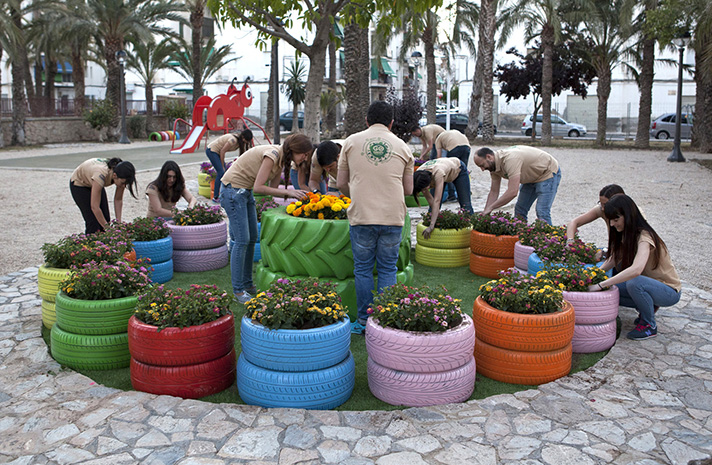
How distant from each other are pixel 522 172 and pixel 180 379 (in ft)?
16.1

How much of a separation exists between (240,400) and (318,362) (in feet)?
2.11

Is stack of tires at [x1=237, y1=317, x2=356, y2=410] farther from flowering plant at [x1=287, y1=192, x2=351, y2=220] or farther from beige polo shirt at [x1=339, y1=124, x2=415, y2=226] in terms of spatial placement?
flowering plant at [x1=287, y1=192, x2=351, y2=220]

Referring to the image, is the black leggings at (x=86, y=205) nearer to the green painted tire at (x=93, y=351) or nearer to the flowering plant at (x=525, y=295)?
the green painted tire at (x=93, y=351)

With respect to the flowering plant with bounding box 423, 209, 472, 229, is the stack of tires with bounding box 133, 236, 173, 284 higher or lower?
lower

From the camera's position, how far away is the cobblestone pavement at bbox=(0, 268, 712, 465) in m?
3.59

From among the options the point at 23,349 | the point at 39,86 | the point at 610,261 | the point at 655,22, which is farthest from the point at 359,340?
the point at 39,86

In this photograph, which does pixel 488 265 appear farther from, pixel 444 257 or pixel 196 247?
pixel 196 247

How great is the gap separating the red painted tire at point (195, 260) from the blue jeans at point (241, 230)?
1.16 m

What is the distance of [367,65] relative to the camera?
25297mm

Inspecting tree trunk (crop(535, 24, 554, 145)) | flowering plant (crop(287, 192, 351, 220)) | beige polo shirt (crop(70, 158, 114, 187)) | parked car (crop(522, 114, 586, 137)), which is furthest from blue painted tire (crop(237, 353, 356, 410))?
parked car (crop(522, 114, 586, 137))

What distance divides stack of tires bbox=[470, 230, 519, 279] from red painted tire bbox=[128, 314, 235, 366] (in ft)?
12.4

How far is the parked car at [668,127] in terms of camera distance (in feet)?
109

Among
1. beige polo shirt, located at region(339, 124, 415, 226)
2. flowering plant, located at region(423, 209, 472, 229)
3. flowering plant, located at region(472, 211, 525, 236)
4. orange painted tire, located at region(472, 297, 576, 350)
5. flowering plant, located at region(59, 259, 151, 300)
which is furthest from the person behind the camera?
flowering plant, located at region(423, 209, 472, 229)

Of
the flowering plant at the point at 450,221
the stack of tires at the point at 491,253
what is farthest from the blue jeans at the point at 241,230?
the stack of tires at the point at 491,253
